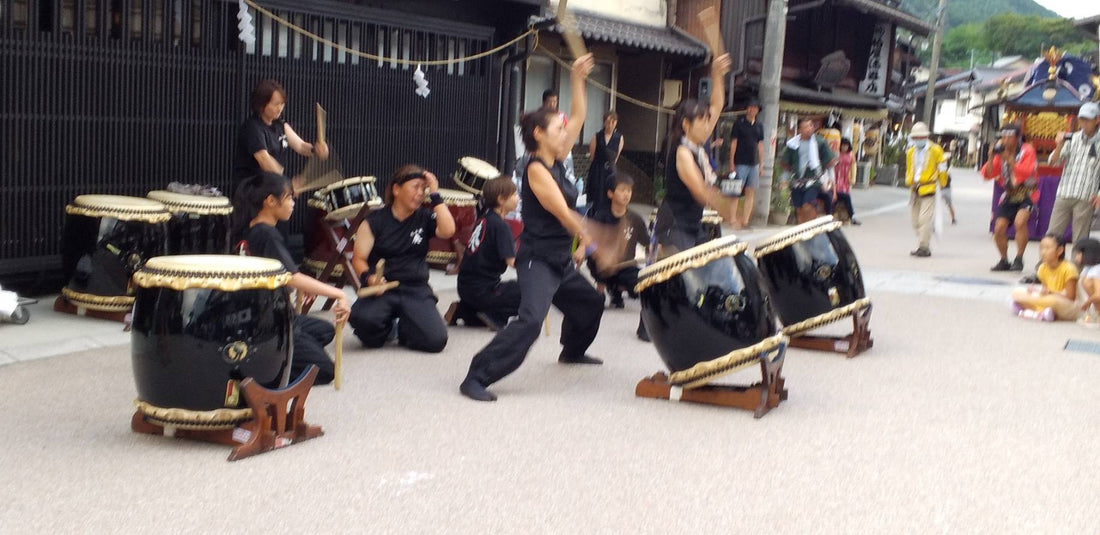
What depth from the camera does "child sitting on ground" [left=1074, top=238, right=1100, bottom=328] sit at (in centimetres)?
877

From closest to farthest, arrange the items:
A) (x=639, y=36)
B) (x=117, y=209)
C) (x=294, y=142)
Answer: (x=117, y=209) < (x=294, y=142) < (x=639, y=36)

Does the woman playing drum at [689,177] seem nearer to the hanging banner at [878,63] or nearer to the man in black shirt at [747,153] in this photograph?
the man in black shirt at [747,153]

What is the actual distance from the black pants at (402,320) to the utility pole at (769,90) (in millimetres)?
9778

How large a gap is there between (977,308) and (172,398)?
7153 mm

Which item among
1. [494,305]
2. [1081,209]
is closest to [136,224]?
[494,305]

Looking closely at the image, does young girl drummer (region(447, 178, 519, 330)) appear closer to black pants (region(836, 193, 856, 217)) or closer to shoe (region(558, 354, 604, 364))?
shoe (region(558, 354, 604, 364))

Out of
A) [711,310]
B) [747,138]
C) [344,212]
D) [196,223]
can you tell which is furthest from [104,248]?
[747,138]

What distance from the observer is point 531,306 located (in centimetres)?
597

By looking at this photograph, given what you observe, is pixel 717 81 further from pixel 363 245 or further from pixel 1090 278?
pixel 1090 278

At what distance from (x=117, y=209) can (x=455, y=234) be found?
377 centimetres

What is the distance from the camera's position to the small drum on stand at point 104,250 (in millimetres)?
7516

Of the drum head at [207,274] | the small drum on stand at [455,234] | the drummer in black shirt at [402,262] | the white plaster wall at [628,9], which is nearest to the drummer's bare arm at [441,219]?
the drummer in black shirt at [402,262]

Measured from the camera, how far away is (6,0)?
25.2 feet

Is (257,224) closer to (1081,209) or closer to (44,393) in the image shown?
(44,393)
